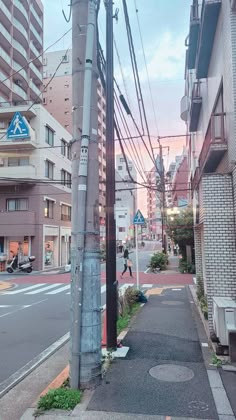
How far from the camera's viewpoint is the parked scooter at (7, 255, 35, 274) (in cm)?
2794

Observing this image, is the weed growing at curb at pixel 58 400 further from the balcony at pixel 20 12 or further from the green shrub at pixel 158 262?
the balcony at pixel 20 12

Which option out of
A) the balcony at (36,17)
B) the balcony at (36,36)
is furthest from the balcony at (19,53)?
the balcony at (36,17)

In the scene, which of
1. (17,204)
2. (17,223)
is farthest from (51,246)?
(17,204)

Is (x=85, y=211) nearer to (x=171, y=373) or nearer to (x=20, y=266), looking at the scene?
(x=171, y=373)

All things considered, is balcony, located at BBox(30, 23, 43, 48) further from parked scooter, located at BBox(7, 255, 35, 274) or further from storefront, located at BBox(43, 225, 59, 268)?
parked scooter, located at BBox(7, 255, 35, 274)

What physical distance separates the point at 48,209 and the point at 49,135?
6.95 meters

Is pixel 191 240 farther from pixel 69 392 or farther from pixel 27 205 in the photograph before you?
pixel 69 392

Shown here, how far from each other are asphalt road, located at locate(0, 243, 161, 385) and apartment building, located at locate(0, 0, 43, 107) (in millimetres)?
24845

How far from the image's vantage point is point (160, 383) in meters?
4.96

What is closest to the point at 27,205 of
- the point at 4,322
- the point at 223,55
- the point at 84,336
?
the point at 4,322

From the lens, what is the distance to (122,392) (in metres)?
4.64

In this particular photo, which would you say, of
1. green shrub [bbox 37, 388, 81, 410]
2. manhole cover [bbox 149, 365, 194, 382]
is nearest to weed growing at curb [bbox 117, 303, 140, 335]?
manhole cover [bbox 149, 365, 194, 382]

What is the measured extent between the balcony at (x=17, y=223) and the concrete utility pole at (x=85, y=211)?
25433 millimetres

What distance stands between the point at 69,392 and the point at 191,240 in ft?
72.6
